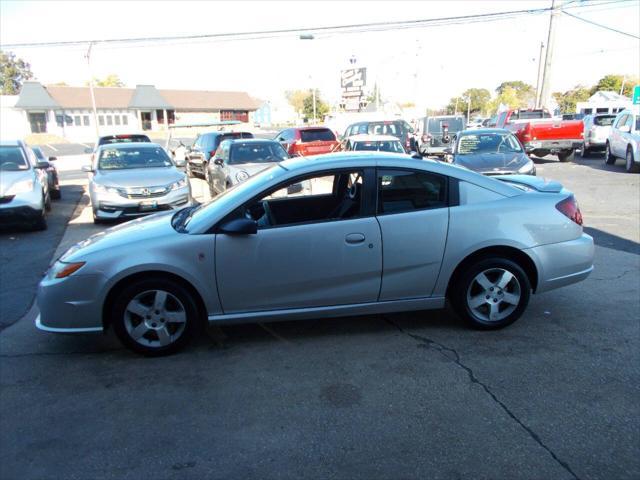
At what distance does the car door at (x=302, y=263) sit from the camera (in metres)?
4.21

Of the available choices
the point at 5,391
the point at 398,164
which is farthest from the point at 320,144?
the point at 5,391

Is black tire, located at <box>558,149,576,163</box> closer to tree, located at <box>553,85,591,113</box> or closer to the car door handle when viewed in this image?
the car door handle

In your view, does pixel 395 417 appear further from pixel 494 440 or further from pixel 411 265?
pixel 411 265

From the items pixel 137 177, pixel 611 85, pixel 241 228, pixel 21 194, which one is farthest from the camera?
pixel 611 85

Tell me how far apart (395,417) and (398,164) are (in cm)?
217

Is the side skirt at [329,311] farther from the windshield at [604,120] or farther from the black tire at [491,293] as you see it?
the windshield at [604,120]

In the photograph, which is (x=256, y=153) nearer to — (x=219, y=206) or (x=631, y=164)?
(x=219, y=206)

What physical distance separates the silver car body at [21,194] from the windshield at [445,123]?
17.7 m

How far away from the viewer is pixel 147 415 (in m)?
3.48

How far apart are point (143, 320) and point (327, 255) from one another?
A: 1.59 meters

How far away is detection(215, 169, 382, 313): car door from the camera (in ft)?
13.8

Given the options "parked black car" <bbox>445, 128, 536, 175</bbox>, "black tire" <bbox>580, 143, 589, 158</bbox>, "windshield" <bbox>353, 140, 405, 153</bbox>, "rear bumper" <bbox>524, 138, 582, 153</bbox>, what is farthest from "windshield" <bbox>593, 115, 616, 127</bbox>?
"windshield" <bbox>353, 140, 405, 153</bbox>

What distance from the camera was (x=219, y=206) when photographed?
14.8 feet

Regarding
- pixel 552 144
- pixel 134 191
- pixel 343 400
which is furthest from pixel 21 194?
pixel 552 144
